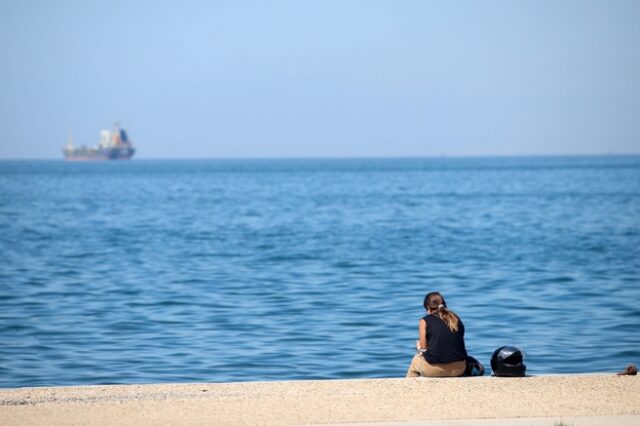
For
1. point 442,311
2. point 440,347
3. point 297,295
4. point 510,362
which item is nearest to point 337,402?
point 440,347

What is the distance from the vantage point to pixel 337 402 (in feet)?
27.6

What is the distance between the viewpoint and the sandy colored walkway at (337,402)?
7.88 m

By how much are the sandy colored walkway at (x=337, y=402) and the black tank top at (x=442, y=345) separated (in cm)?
32

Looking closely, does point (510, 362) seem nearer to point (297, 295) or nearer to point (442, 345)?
point (442, 345)

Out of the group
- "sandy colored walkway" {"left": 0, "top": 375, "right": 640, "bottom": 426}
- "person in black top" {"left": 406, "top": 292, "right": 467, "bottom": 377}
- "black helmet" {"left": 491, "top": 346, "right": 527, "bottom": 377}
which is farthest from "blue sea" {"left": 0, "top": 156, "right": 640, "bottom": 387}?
"sandy colored walkway" {"left": 0, "top": 375, "right": 640, "bottom": 426}

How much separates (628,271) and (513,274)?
305 centimetres

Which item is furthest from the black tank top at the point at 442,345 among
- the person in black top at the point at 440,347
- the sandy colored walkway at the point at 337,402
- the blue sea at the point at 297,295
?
the blue sea at the point at 297,295

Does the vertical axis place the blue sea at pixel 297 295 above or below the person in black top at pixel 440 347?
below

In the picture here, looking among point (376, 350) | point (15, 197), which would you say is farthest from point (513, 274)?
point (15, 197)

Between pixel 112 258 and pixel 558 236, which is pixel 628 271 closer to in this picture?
pixel 558 236

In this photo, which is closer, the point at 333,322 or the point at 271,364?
the point at 271,364

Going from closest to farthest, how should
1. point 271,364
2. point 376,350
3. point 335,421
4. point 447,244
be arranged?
point 335,421 → point 271,364 → point 376,350 → point 447,244

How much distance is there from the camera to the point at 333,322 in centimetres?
1695

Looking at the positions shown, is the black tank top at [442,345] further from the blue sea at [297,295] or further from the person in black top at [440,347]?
the blue sea at [297,295]
